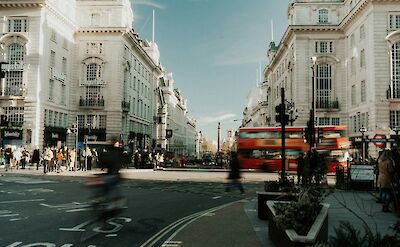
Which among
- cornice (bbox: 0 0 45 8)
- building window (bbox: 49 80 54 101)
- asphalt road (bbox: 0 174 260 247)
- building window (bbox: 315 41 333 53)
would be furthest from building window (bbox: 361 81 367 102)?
cornice (bbox: 0 0 45 8)

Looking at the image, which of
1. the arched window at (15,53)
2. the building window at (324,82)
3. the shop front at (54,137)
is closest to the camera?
the arched window at (15,53)

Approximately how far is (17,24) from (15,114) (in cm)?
974

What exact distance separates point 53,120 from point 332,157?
30.3 metres

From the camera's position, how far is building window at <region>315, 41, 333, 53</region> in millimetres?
53312

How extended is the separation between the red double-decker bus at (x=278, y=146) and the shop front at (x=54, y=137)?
20.9 m

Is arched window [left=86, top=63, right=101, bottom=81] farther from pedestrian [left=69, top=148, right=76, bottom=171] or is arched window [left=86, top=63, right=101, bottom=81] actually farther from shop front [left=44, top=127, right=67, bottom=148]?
pedestrian [left=69, top=148, right=76, bottom=171]

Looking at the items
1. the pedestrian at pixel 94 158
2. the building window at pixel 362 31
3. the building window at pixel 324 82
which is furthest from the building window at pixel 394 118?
the pedestrian at pixel 94 158

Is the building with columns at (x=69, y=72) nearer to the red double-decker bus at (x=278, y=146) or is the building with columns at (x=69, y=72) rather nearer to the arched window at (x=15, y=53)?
the arched window at (x=15, y=53)

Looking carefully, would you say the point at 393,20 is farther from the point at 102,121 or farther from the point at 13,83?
the point at 13,83

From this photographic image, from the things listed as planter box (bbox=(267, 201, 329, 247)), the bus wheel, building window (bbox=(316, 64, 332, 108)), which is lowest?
the bus wheel

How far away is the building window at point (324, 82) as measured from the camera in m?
53.0

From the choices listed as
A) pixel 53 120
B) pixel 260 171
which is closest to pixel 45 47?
pixel 53 120

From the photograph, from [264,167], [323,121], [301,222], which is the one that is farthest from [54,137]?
[301,222]

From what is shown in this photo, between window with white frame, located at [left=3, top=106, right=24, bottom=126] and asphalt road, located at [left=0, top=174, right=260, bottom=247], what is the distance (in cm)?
2970
